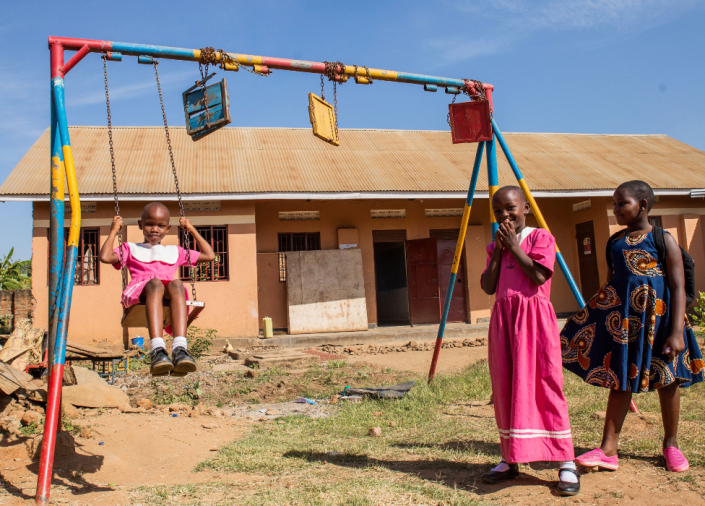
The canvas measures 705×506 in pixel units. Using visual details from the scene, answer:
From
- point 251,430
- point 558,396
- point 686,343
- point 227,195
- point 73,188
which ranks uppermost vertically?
point 227,195

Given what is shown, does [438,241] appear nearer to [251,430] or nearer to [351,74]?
[351,74]

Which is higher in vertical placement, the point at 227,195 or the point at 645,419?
the point at 227,195

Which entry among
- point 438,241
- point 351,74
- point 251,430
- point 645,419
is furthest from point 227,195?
point 645,419

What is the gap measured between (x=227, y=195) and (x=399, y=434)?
7.86 m

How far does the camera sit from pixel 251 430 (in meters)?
4.72

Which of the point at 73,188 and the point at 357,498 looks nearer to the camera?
the point at 357,498

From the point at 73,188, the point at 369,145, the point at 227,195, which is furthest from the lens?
the point at 369,145

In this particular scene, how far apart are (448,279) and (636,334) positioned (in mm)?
10314

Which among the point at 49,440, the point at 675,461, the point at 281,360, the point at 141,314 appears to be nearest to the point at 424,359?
the point at 281,360

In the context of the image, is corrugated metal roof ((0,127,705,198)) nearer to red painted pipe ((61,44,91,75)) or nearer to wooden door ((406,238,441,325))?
wooden door ((406,238,441,325))

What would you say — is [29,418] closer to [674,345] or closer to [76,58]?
[76,58]

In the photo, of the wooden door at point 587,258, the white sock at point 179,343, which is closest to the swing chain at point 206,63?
the white sock at point 179,343

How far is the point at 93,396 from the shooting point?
5480 mm

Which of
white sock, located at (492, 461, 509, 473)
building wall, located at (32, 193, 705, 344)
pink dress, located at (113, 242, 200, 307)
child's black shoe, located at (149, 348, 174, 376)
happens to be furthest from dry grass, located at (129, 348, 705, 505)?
building wall, located at (32, 193, 705, 344)
